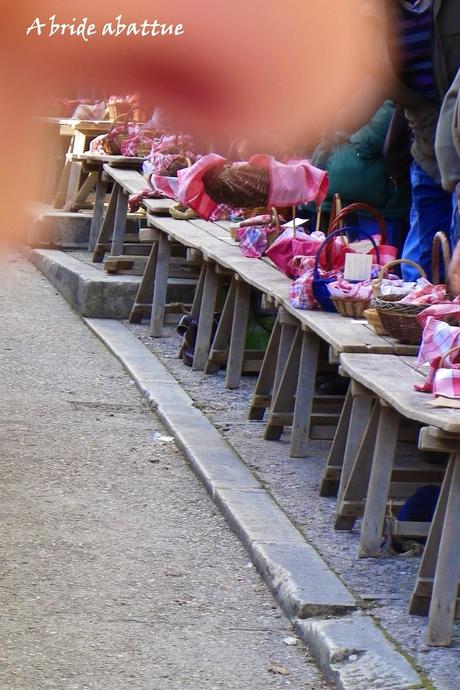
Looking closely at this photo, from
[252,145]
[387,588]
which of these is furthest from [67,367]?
[252,145]

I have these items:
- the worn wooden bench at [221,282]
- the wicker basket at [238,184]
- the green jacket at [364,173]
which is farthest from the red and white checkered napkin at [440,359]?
the green jacket at [364,173]

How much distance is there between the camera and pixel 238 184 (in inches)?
232

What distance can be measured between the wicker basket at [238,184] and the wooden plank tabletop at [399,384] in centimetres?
164

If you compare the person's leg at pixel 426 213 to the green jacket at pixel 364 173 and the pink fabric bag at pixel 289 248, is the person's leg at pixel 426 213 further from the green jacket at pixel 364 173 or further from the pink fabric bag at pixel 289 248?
the green jacket at pixel 364 173

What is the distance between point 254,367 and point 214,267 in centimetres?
64

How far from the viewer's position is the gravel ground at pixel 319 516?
3445 millimetres

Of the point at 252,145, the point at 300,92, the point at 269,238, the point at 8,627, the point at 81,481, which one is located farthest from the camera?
the point at 269,238

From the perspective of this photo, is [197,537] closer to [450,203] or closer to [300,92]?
[450,203]

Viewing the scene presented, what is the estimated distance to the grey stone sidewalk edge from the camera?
10.8 feet

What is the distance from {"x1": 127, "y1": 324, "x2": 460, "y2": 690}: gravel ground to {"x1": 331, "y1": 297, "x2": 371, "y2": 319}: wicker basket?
2.15ft

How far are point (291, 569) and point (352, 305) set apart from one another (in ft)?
4.18

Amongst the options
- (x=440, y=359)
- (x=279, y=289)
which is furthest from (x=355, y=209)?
(x=440, y=359)

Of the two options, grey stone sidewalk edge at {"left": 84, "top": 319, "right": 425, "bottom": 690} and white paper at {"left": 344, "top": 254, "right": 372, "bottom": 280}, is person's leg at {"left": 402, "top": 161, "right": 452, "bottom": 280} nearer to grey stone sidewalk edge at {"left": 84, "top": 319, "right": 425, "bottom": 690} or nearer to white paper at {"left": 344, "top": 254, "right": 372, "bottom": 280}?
white paper at {"left": 344, "top": 254, "right": 372, "bottom": 280}

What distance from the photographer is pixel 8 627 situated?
143 inches
